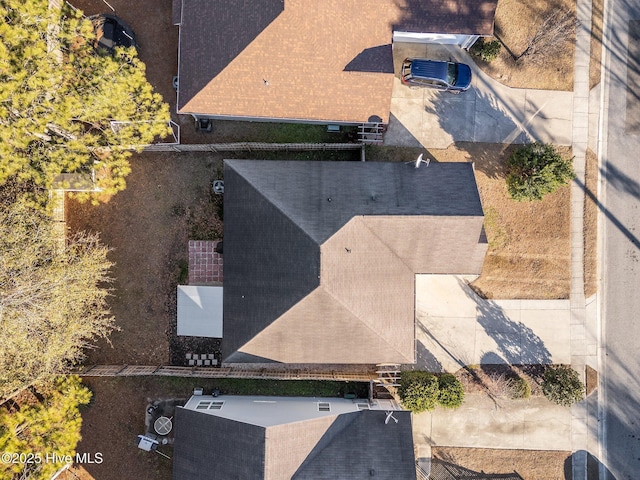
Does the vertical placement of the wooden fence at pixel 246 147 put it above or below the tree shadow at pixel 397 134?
below

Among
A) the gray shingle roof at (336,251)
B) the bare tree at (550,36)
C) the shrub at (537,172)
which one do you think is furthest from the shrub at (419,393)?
the bare tree at (550,36)

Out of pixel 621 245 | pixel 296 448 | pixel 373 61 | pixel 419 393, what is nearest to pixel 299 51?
pixel 373 61

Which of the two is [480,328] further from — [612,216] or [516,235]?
[612,216]

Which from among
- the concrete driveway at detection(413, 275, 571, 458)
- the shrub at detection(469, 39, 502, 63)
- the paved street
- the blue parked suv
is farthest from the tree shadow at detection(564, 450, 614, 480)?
the shrub at detection(469, 39, 502, 63)

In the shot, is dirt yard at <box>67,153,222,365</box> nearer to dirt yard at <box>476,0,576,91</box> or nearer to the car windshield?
the car windshield

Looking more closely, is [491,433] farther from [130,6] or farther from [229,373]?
[130,6]

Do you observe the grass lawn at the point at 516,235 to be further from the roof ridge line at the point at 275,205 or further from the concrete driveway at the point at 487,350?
the roof ridge line at the point at 275,205

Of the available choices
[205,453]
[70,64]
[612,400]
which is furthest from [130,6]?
[612,400]
